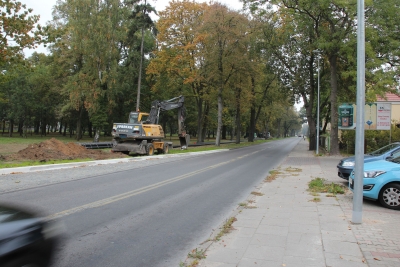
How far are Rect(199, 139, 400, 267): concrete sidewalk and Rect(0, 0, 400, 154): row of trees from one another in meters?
16.0

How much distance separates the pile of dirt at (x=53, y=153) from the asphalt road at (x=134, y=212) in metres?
6.45

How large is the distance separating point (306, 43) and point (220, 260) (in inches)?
1072

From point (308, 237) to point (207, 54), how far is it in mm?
31811

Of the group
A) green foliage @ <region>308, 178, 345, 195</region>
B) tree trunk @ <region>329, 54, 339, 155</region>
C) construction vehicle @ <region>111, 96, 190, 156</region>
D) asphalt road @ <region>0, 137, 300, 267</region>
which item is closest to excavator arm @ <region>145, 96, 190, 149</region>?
construction vehicle @ <region>111, 96, 190, 156</region>

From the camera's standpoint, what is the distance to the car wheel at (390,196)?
7.51 meters

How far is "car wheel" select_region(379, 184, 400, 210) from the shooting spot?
24.6 feet

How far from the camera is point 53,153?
1784 centimetres

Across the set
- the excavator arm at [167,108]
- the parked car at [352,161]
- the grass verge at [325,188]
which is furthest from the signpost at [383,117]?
the grass verge at [325,188]

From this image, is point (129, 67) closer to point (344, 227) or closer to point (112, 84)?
point (112, 84)

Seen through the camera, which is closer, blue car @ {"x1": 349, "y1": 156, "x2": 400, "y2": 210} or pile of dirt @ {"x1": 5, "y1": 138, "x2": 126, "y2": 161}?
blue car @ {"x1": 349, "y1": 156, "x2": 400, "y2": 210}

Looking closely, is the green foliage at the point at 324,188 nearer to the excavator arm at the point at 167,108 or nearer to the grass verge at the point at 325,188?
the grass verge at the point at 325,188

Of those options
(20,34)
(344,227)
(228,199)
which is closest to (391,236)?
(344,227)

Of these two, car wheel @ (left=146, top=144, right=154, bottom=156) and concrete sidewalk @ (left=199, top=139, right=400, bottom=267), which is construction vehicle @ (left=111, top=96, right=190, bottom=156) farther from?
concrete sidewalk @ (left=199, top=139, right=400, bottom=267)

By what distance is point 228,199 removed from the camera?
864 cm
